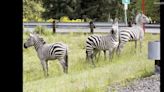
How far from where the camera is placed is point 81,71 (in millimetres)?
9328

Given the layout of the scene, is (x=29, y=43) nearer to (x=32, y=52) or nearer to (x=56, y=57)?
(x=56, y=57)

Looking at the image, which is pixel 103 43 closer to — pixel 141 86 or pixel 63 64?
pixel 63 64

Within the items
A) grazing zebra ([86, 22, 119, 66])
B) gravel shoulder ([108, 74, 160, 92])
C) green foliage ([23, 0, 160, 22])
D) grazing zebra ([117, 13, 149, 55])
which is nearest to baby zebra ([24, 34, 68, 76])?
grazing zebra ([86, 22, 119, 66])

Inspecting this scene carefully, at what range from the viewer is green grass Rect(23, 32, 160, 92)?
7324 millimetres

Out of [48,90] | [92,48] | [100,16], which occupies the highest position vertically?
[100,16]

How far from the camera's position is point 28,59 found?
10.6 meters

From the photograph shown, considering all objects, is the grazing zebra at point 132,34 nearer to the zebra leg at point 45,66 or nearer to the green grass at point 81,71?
the green grass at point 81,71

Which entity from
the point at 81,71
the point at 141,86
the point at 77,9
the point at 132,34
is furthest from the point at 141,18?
the point at 77,9

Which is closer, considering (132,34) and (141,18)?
(141,18)

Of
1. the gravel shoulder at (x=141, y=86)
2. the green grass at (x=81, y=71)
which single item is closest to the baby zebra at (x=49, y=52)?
the green grass at (x=81, y=71)

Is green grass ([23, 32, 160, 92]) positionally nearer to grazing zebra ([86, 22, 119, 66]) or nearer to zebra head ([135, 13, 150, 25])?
grazing zebra ([86, 22, 119, 66])

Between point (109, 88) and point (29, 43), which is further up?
point (29, 43)
